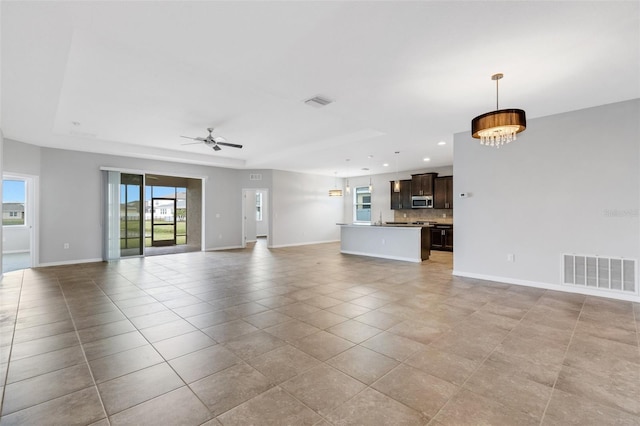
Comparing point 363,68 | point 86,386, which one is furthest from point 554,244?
point 86,386

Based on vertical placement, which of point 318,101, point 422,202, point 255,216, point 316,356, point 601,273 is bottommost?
point 316,356

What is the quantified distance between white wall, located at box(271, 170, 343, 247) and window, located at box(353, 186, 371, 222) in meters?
0.66

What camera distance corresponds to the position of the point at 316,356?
8.22ft

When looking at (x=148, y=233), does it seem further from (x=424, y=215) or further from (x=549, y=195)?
(x=549, y=195)

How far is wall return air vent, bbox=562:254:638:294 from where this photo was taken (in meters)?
4.04

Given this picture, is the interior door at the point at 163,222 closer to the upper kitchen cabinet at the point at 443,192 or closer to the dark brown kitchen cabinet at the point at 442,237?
the dark brown kitchen cabinet at the point at 442,237

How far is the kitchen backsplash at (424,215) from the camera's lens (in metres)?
9.74

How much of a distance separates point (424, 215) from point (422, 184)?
1.21 metres

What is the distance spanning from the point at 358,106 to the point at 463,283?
3466 millimetres

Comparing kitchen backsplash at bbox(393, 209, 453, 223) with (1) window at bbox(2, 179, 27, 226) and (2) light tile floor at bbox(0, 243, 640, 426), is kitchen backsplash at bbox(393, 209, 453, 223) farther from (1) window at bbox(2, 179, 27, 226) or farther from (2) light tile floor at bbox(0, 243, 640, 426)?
(1) window at bbox(2, 179, 27, 226)

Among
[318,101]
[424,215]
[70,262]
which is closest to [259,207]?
[424,215]

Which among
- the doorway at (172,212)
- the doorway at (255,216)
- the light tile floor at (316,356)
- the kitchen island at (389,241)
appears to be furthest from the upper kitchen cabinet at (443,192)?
the doorway at (172,212)

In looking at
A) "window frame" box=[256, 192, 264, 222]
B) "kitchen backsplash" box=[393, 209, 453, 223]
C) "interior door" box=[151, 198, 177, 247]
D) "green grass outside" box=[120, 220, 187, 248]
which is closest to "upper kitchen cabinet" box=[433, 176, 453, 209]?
"kitchen backsplash" box=[393, 209, 453, 223]

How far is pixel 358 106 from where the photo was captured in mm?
4191
